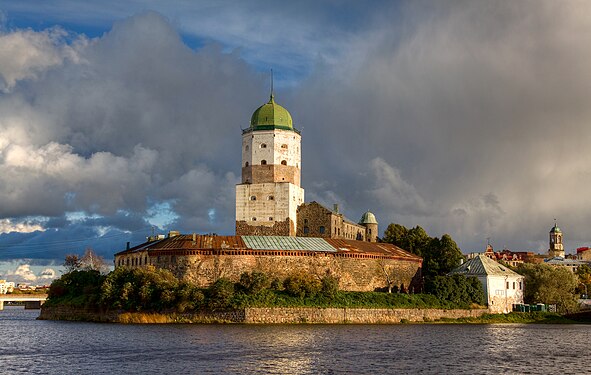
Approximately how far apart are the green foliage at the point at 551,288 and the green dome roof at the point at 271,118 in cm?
3243

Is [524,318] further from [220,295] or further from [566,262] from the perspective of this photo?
[566,262]

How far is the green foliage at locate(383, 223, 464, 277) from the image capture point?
9838 cm

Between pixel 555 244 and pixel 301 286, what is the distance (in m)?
128

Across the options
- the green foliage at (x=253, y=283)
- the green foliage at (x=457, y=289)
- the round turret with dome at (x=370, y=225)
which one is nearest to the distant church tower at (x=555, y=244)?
the round turret with dome at (x=370, y=225)

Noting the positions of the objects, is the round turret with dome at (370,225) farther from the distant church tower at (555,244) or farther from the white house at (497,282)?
the distant church tower at (555,244)

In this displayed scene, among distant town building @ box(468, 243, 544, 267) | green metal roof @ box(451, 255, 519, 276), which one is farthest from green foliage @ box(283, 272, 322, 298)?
distant town building @ box(468, 243, 544, 267)

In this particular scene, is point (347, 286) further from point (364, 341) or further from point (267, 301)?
point (364, 341)

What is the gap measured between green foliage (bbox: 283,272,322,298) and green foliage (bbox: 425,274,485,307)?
13125mm

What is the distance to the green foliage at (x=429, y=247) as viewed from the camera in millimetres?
98375

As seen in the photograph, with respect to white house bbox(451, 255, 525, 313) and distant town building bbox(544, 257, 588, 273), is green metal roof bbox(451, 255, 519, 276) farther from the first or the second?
distant town building bbox(544, 257, 588, 273)

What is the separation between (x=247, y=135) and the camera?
313 ft

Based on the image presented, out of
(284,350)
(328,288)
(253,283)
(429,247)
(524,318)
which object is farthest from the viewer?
(429,247)

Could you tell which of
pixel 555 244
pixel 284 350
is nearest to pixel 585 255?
pixel 555 244

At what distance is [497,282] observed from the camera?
88125 mm
